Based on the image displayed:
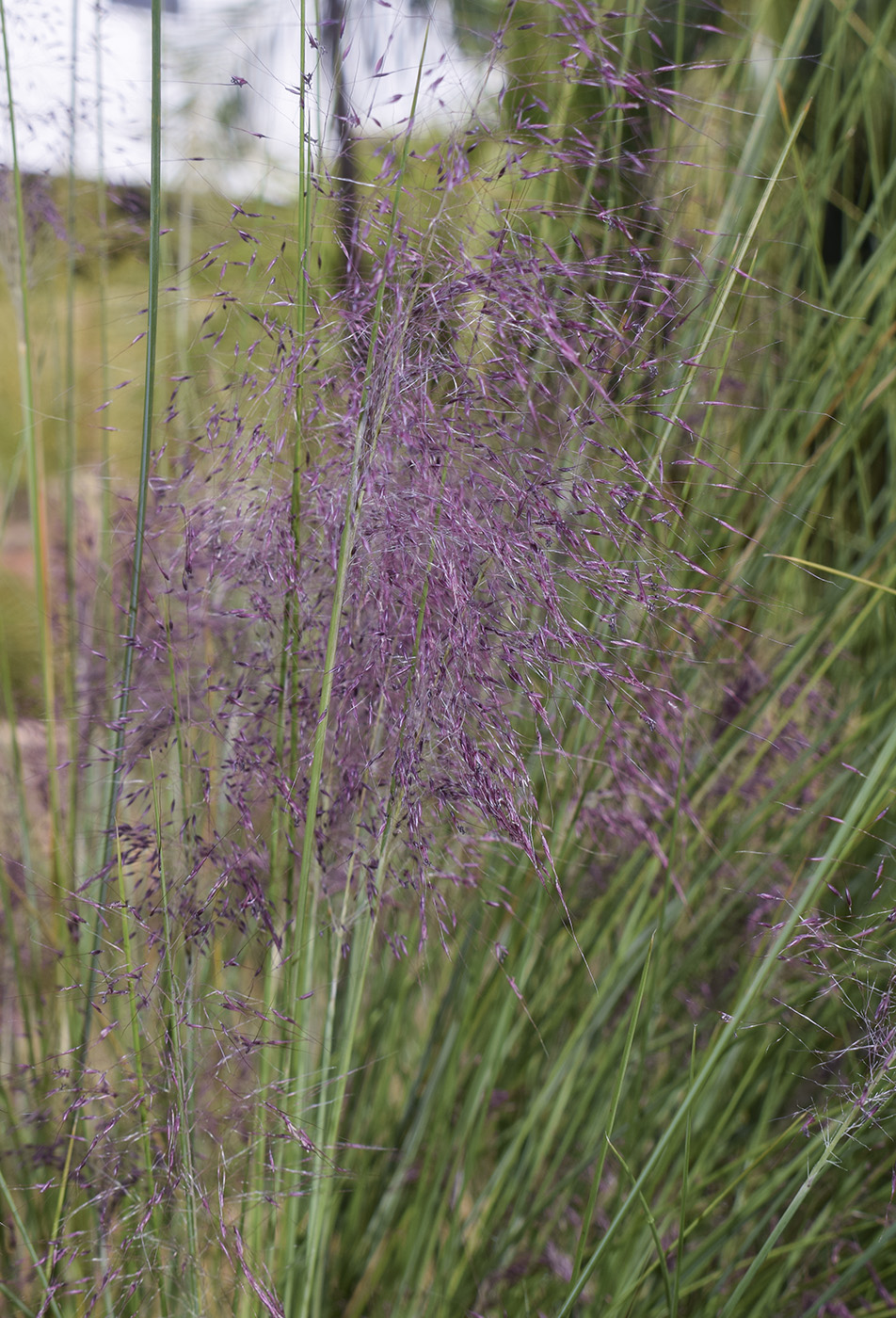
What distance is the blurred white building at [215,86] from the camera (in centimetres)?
39

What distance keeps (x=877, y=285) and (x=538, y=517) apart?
35 centimetres

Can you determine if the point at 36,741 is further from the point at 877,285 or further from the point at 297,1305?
the point at 877,285

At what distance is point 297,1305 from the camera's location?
1.67ft

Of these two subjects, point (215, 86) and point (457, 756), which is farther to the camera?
point (215, 86)

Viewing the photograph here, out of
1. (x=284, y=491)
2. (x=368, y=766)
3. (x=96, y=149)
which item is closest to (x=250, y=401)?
(x=284, y=491)

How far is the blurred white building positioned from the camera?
386 millimetres

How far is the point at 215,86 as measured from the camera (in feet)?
2.26

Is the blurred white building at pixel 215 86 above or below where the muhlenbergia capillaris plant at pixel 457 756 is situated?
above

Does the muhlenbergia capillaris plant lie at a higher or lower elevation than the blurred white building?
lower

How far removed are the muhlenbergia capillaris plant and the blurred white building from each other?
1cm

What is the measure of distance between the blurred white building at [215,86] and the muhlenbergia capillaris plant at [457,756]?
0.01 m

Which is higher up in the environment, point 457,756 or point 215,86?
point 215,86

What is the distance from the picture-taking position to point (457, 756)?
380 mm

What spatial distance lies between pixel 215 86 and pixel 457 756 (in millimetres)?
578
